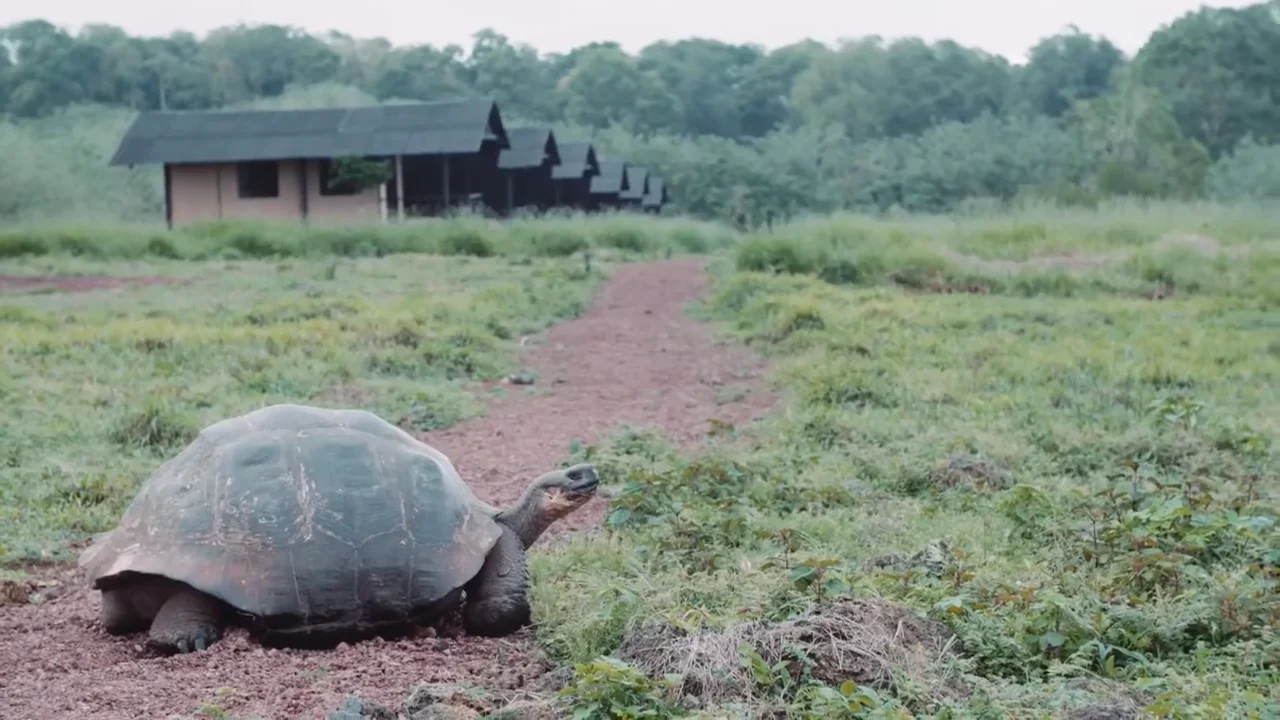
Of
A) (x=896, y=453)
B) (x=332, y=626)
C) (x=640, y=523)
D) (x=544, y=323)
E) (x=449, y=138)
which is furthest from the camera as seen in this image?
(x=449, y=138)

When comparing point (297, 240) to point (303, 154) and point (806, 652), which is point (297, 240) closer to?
point (303, 154)

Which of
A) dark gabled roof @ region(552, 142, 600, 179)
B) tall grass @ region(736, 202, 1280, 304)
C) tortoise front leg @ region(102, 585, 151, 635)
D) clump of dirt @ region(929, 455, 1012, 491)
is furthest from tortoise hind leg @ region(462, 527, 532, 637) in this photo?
dark gabled roof @ region(552, 142, 600, 179)

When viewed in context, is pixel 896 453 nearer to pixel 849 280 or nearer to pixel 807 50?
pixel 849 280

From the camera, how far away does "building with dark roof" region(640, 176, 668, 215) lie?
52844 mm

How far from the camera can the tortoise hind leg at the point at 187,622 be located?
4.16 meters

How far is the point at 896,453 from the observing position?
689cm

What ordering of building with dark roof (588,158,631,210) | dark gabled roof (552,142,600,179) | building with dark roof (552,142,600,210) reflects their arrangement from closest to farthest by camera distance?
dark gabled roof (552,142,600,179) < building with dark roof (552,142,600,210) < building with dark roof (588,158,631,210)

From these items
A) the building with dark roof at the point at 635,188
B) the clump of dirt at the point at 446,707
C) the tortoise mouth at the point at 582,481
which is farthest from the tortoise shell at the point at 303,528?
the building with dark roof at the point at 635,188

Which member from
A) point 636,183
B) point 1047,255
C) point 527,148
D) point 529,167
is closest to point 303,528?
point 1047,255

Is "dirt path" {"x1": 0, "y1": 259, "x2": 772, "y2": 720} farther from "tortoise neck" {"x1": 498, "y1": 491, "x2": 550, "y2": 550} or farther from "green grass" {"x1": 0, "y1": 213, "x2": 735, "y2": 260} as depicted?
"green grass" {"x1": 0, "y1": 213, "x2": 735, "y2": 260}

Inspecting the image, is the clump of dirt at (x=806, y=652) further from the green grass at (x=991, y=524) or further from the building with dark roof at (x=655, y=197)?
the building with dark roof at (x=655, y=197)

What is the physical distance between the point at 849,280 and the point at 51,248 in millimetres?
14095

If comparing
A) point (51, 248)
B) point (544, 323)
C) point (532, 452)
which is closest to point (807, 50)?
point (51, 248)

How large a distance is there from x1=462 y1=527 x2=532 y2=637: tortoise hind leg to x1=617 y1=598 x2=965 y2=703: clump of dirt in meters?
0.74
